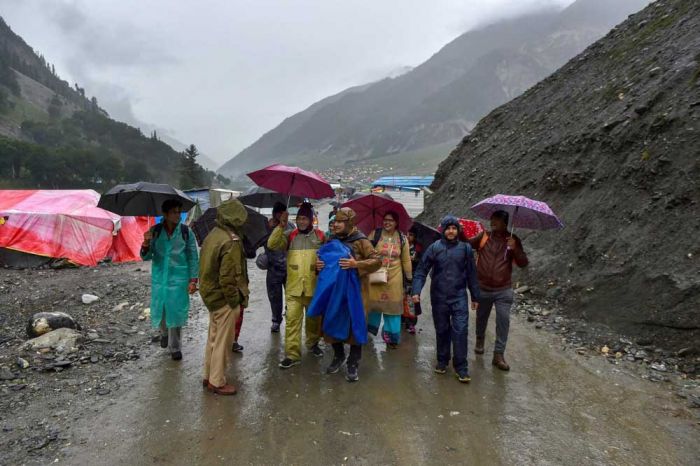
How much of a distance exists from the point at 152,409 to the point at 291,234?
2117 millimetres

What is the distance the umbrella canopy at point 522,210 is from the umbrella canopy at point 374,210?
89 cm

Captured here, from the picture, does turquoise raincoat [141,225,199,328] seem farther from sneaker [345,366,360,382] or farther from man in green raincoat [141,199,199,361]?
sneaker [345,366,360,382]

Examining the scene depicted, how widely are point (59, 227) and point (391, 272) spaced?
1063 centimetres

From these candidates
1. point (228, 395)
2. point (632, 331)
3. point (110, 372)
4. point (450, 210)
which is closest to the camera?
point (228, 395)

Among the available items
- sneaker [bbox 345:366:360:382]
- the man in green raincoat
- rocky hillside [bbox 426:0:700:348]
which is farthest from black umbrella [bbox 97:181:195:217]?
rocky hillside [bbox 426:0:700:348]

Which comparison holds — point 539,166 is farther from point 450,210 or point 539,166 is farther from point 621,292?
point 621,292

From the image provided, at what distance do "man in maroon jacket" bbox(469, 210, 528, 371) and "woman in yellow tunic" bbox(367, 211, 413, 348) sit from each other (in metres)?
0.86

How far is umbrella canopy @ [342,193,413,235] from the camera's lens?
5242 mm

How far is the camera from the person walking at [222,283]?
388 centimetres

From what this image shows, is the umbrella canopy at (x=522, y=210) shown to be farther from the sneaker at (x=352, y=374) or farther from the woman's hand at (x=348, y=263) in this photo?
the sneaker at (x=352, y=374)

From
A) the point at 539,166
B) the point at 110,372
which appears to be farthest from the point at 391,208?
the point at 539,166

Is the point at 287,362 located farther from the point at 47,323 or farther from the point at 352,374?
the point at 47,323

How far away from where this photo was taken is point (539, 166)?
11.3 m

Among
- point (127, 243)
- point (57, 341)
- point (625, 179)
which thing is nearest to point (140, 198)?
point (57, 341)
